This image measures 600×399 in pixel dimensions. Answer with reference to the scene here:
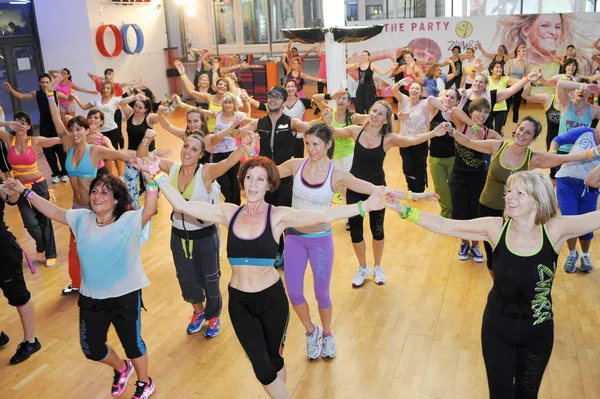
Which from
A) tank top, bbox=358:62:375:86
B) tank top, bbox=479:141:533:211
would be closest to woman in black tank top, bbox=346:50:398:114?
tank top, bbox=358:62:375:86

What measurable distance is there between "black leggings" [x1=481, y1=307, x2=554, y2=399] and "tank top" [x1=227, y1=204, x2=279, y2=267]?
108 cm

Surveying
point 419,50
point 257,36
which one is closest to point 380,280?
point 419,50

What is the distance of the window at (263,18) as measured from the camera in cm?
1591

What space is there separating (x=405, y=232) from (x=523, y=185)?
3503mm

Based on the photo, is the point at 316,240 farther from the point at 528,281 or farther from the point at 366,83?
the point at 366,83

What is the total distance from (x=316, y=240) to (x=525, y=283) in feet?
4.58

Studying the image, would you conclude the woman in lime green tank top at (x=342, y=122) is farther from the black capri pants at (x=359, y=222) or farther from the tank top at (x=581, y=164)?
the tank top at (x=581, y=164)

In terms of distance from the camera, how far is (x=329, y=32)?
18.1 ft

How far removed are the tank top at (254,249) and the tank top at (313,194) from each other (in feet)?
2.80

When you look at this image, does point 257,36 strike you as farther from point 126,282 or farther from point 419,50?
point 126,282

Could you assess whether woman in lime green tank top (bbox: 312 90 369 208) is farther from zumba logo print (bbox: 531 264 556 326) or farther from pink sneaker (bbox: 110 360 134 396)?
zumba logo print (bbox: 531 264 556 326)

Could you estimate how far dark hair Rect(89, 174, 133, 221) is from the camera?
3123 mm

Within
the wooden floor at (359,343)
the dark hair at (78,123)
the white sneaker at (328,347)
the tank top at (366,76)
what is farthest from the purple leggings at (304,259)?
the tank top at (366,76)

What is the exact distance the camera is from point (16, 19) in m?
12.8
